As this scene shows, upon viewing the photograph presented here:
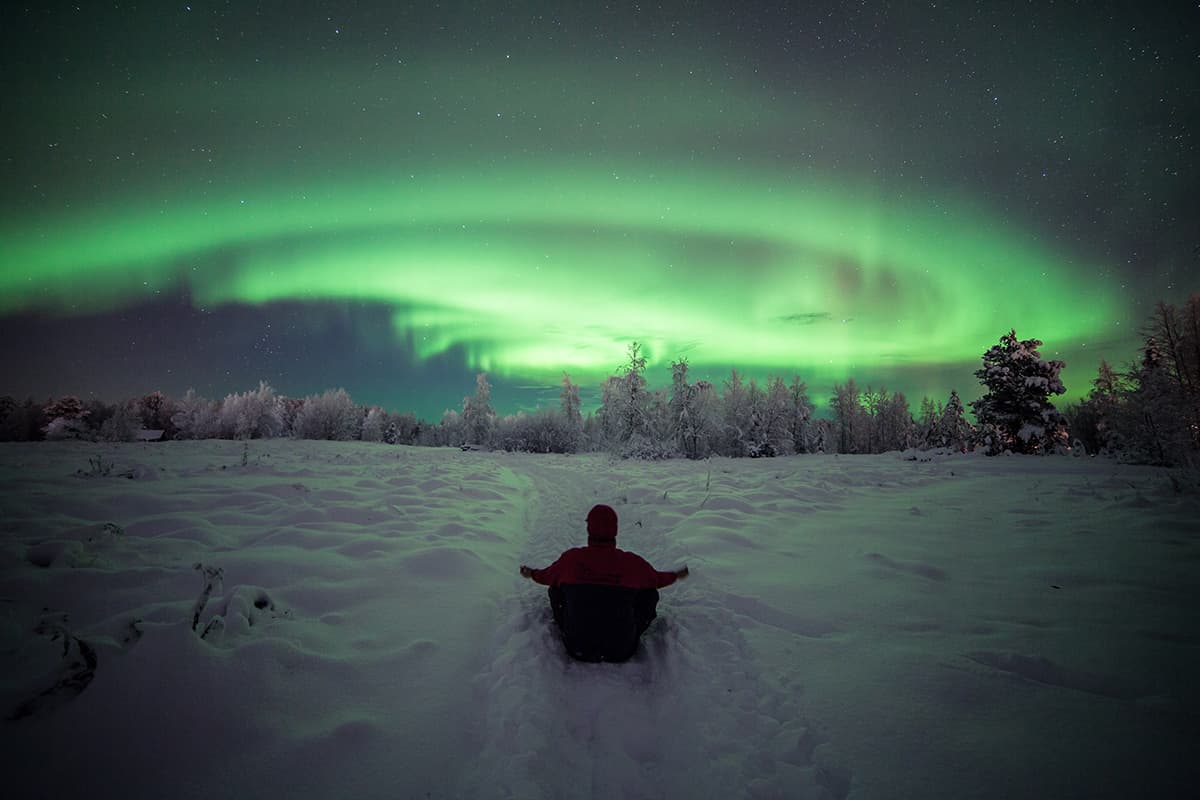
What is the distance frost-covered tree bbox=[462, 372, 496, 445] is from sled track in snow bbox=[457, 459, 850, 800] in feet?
172

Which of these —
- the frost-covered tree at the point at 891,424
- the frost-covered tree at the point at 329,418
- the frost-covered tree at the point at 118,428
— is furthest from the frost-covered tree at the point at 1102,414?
the frost-covered tree at the point at 329,418

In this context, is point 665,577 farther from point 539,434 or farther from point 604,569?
point 539,434

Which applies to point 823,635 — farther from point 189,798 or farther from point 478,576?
point 189,798

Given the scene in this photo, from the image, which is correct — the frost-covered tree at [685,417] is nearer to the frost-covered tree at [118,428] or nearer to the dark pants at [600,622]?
the dark pants at [600,622]

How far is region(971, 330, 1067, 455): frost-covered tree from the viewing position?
23.7 metres

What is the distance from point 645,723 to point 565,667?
969 millimetres

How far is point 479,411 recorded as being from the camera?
183 feet

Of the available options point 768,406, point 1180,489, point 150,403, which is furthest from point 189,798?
point 150,403

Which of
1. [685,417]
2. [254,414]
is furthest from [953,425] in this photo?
[254,414]

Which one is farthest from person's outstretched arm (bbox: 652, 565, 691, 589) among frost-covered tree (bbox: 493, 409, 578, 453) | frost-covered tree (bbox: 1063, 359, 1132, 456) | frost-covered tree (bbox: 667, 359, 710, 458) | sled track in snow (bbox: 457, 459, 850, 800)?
frost-covered tree (bbox: 493, 409, 578, 453)

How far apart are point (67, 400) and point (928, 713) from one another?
47787mm

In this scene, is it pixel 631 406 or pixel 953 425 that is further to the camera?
pixel 953 425

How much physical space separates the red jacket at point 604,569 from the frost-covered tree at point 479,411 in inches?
2082

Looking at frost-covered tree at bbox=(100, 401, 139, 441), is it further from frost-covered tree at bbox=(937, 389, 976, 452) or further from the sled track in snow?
frost-covered tree at bbox=(937, 389, 976, 452)
